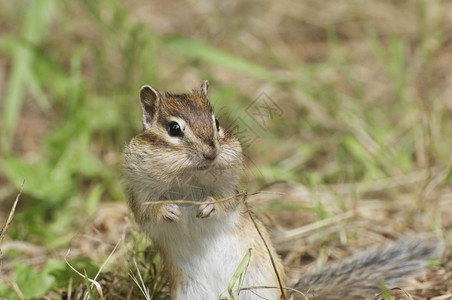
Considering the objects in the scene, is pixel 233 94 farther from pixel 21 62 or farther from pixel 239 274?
pixel 239 274

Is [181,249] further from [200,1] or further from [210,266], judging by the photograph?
[200,1]

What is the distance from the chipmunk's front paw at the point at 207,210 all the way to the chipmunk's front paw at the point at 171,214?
0.08m

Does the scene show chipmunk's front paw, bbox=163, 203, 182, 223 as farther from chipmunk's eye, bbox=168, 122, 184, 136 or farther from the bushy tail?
the bushy tail

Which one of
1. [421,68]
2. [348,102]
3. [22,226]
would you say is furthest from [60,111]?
[421,68]

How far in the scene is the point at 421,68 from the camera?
5.88 meters

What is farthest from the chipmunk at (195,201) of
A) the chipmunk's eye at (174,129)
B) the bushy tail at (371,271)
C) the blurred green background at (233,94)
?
the blurred green background at (233,94)

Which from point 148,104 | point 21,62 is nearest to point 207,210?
point 148,104

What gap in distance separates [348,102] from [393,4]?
197cm

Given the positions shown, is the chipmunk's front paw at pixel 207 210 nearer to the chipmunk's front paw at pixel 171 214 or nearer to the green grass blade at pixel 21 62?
the chipmunk's front paw at pixel 171 214

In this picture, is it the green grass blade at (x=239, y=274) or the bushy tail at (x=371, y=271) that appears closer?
the green grass blade at (x=239, y=274)

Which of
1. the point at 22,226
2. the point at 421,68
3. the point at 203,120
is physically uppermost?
the point at 203,120

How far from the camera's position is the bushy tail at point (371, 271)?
3.11m

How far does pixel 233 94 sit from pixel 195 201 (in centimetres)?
273

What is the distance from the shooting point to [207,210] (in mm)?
2729
